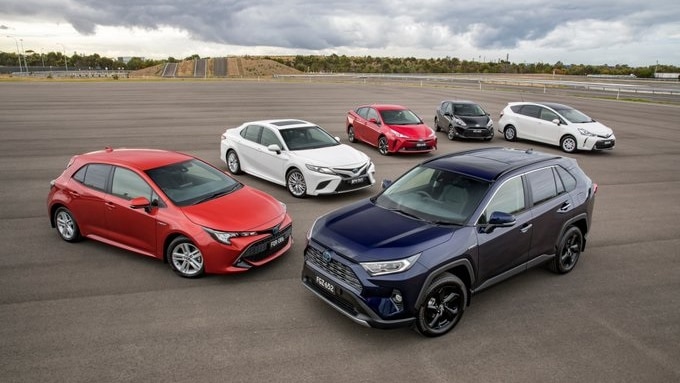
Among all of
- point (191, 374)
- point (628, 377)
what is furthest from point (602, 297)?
point (191, 374)

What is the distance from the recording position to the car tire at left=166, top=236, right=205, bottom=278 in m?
6.21

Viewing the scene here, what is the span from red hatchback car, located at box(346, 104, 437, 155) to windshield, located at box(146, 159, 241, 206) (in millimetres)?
8000

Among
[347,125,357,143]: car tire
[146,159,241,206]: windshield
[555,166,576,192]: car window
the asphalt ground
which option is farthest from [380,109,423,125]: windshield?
[555,166,576,192]: car window

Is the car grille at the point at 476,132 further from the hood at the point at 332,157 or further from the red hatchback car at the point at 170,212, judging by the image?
the red hatchback car at the point at 170,212

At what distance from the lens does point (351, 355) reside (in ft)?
15.4

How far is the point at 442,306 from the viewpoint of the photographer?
5055 mm

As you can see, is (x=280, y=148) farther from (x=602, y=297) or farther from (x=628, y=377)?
(x=628, y=377)

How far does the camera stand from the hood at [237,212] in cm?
616

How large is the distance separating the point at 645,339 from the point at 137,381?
209 inches

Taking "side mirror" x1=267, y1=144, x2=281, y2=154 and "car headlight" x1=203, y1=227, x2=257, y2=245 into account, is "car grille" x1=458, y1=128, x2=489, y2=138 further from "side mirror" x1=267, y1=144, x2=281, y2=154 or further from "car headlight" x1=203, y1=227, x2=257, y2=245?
"car headlight" x1=203, y1=227, x2=257, y2=245

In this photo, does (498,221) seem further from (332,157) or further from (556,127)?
(556,127)

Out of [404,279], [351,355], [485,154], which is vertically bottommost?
[351,355]

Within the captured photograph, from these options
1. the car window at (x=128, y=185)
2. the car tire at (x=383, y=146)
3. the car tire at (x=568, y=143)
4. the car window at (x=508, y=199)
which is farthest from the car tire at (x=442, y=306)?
the car tire at (x=568, y=143)

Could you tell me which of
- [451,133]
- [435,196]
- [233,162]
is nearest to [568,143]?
[451,133]
